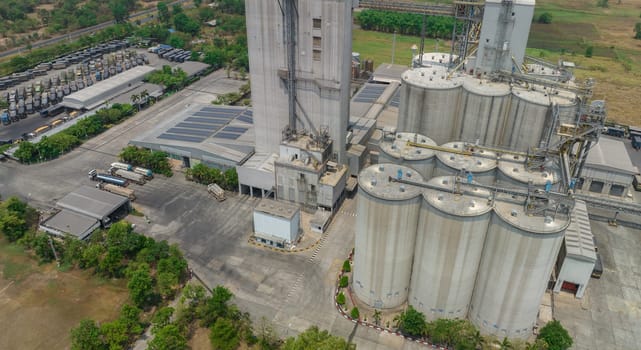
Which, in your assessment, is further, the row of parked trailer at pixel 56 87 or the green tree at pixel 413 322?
the row of parked trailer at pixel 56 87

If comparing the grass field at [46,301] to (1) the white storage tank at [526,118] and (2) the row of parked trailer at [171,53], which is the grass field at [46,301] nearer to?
(1) the white storage tank at [526,118]

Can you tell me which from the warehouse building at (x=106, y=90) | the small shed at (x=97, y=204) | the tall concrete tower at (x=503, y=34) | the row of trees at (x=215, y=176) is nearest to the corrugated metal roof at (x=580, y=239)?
the tall concrete tower at (x=503, y=34)

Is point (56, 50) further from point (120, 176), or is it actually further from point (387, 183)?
point (387, 183)

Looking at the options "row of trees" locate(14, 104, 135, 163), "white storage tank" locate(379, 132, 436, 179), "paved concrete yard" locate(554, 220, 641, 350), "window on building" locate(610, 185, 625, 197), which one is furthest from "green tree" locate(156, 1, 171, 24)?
"paved concrete yard" locate(554, 220, 641, 350)

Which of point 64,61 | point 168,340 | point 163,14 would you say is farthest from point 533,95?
point 163,14

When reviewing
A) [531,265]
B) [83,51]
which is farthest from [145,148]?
[83,51]

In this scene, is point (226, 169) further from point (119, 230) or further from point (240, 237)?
point (119, 230)
